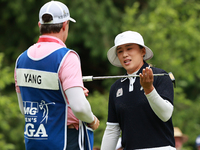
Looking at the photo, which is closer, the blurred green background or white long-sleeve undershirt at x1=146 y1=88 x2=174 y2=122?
white long-sleeve undershirt at x1=146 y1=88 x2=174 y2=122

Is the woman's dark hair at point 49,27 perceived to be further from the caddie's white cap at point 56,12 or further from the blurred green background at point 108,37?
the blurred green background at point 108,37

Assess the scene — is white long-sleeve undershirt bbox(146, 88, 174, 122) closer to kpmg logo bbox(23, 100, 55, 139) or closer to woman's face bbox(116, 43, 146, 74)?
woman's face bbox(116, 43, 146, 74)

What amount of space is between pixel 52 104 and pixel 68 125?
0.22 metres

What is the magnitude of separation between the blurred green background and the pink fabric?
6.32m

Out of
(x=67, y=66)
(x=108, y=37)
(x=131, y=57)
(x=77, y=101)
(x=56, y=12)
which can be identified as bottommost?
(x=77, y=101)

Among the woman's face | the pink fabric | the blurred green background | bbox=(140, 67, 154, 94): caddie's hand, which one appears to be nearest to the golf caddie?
the pink fabric

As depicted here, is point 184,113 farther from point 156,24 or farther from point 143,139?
point 143,139

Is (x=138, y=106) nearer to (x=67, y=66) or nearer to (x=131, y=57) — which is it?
(x=131, y=57)

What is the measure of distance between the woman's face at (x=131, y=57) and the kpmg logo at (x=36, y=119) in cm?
93

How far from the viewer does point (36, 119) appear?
9.50 ft

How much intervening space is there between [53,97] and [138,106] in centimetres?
78

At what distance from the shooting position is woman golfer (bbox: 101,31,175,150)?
309 cm

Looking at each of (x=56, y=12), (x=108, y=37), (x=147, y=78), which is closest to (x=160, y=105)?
(x=147, y=78)

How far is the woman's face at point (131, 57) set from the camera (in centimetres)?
350
